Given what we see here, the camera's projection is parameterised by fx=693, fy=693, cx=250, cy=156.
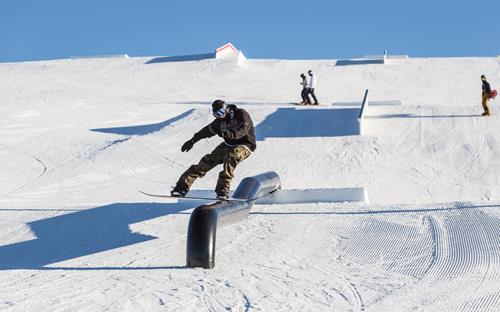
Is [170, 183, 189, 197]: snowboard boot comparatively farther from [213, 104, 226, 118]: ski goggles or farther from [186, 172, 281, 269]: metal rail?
[213, 104, 226, 118]: ski goggles

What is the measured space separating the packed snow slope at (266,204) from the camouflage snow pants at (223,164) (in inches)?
24.3

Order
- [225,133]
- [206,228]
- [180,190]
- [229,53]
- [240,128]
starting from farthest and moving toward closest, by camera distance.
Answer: [229,53] < [180,190] < [225,133] < [240,128] < [206,228]

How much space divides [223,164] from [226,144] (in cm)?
33

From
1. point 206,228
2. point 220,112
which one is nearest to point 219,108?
point 220,112

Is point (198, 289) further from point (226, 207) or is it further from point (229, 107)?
point (229, 107)

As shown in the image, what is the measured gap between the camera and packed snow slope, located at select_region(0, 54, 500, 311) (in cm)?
596

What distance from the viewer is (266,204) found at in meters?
10.5

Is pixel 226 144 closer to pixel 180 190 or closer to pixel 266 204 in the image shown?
pixel 180 190

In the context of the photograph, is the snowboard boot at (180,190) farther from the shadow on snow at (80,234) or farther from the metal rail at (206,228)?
the metal rail at (206,228)

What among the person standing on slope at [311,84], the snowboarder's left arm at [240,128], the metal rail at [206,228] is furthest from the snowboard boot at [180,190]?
the person standing on slope at [311,84]

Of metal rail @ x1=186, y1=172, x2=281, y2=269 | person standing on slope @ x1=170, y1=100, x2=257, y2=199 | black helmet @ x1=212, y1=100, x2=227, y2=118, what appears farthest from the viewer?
person standing on slope @ x1=170, y1=100, x2=257, y2=199

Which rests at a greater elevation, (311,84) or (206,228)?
(311,84)

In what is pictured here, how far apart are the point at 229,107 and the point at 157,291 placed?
3033mm

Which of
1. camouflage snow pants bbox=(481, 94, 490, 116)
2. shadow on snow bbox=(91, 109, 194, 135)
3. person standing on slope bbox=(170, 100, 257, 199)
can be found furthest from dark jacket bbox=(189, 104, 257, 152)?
shadow on snow bbox=(91, 109, 194, 135)
